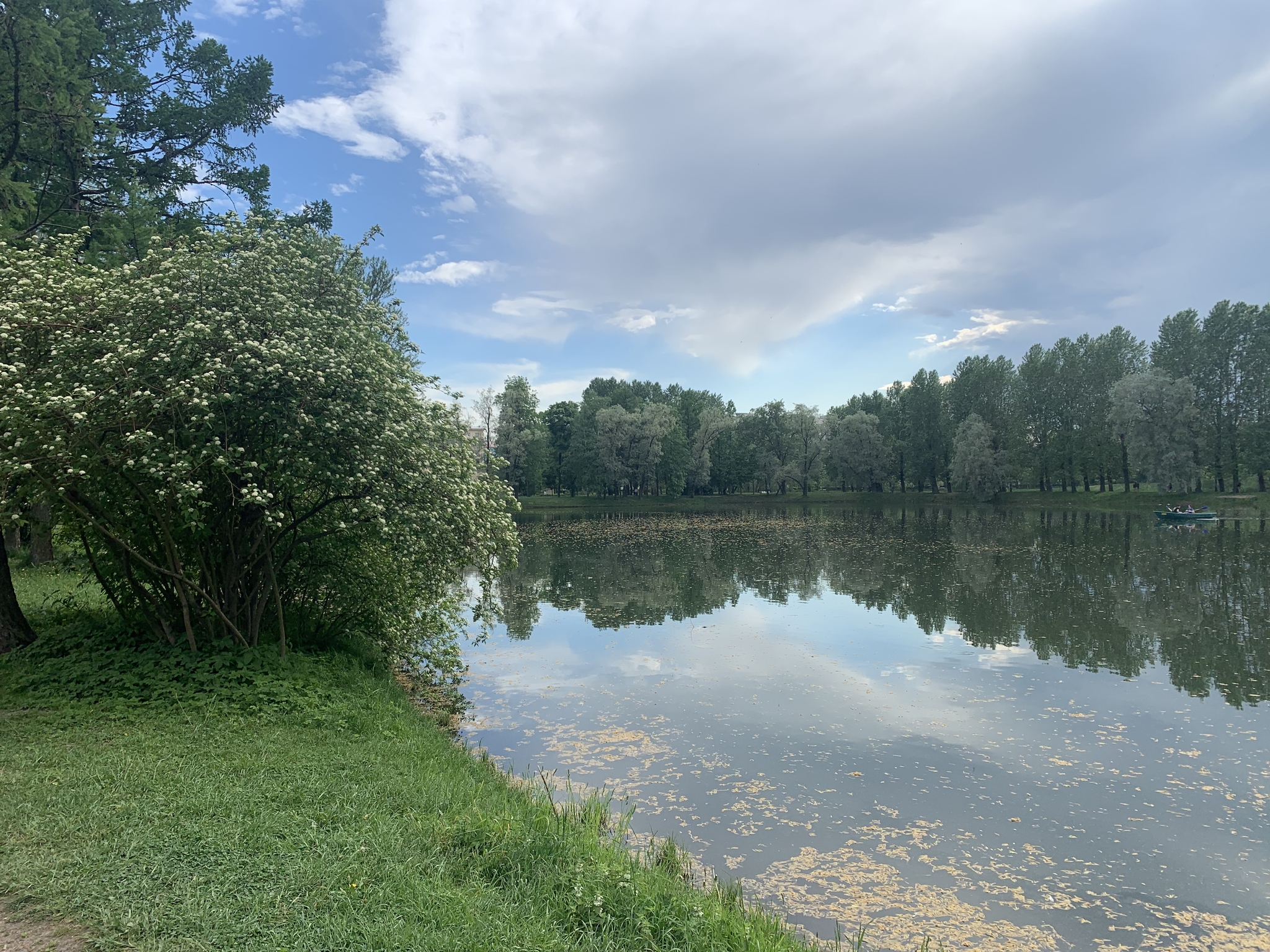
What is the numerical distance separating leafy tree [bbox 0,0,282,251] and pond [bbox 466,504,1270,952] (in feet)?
38.6

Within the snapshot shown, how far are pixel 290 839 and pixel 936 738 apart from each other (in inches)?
341

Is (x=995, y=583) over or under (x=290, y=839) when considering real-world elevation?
under

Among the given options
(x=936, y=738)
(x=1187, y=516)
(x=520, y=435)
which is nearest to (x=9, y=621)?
(x=936, y=738)

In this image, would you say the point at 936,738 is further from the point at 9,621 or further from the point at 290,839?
the point at 9,621

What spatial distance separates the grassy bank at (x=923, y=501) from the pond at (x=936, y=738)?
124ft

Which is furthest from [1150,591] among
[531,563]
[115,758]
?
[115,758]

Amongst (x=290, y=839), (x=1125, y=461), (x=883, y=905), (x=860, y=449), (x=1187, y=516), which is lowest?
(x=883, y=905)

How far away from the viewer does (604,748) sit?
10125 millimetres

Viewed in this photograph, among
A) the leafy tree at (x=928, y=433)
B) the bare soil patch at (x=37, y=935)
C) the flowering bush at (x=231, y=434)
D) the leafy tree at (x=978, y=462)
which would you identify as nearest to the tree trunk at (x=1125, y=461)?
the leafy tree at (x=978, y=462)

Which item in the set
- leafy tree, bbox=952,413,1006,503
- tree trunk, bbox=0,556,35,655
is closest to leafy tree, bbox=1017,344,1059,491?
leafy tree, bbox=952,413,1006,503

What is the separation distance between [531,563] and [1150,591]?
874 inches

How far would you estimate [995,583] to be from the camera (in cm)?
2314

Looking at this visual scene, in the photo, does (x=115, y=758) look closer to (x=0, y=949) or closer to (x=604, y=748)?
(x=0, y=949)

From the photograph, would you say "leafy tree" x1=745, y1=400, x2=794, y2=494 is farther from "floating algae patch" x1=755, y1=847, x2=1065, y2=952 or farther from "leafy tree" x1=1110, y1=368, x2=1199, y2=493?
"floating algae patch" x1=755, y1=847, x2=1065, y2=952
